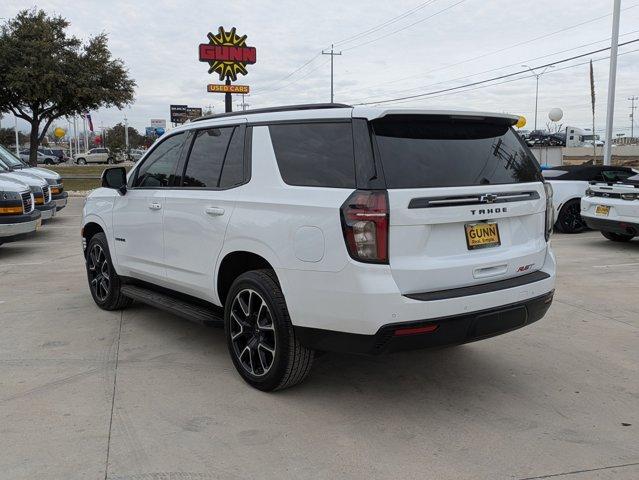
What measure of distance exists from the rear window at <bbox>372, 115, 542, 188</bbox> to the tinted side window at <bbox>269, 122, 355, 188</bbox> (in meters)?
0.21

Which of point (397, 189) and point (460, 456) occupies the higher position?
point (397, 189)

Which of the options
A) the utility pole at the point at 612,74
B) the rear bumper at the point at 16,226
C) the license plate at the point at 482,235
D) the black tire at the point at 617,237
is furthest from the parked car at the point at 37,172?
the utility pole at the point at 612,74

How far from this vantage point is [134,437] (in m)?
3.47

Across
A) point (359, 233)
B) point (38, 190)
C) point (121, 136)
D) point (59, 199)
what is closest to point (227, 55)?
point (59, 199)

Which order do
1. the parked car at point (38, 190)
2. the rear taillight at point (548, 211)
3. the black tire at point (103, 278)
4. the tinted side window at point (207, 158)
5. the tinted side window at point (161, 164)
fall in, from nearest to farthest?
the rear taillight at point (548, 211) < the tinted side window at point (207, 158) < the tinted side window at point (161, 164) < the black tire at point (103, 278) < the parked car at point (38, 190)

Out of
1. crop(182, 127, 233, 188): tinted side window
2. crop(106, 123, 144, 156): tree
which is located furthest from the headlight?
crop(106, 123, 144, 156): tree

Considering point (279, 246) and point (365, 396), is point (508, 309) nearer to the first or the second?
point (365, 396)

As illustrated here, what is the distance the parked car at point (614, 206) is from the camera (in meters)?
9.43

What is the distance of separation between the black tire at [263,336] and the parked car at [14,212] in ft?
20.9

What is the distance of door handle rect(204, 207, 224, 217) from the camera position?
4277 millimetres

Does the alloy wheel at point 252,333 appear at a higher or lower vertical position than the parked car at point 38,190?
lower

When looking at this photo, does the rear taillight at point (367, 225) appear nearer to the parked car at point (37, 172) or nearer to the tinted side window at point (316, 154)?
the tinted side window at point (316, 154)

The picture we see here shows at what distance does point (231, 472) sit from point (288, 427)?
569 millimetres

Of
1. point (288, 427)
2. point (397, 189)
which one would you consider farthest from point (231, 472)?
point (397, 189)
